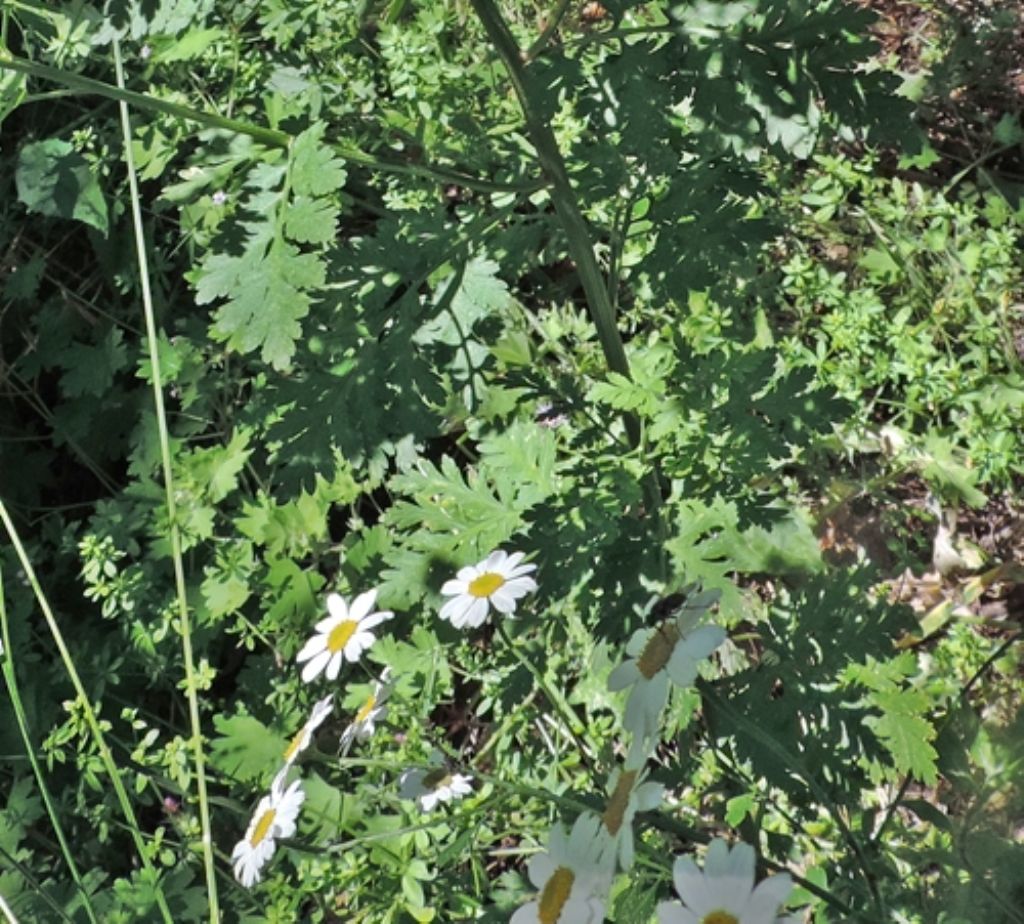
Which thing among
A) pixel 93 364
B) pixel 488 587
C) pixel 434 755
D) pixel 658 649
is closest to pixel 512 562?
pixel 488 587

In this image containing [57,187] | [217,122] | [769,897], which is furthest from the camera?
[57,187]

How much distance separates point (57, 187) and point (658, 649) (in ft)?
6.30

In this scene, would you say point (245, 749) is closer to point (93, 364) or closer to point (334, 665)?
point (334, 665)

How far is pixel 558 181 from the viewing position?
146 cm

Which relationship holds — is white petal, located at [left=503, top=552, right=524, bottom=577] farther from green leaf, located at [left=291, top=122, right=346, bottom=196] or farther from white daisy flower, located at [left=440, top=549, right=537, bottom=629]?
green leaf, located at [left=291, top=122, right=346, bottom=196]

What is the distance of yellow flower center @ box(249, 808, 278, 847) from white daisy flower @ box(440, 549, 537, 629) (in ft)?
1.01

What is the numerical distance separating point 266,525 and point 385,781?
21.5 inches

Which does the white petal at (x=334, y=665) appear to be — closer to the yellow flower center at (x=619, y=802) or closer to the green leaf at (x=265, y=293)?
the green leaf at (x=265, y=293)

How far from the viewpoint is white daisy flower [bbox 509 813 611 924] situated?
1.02 m

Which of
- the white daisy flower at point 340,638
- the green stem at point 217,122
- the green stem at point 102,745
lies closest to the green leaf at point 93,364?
the green stem at point 102,745

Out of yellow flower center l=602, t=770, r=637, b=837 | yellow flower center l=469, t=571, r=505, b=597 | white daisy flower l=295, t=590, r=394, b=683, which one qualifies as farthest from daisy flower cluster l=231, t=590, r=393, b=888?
yellow flower center l=602, t=770, r=637, b=837

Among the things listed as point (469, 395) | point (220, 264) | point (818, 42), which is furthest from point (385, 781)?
point (818, 42)

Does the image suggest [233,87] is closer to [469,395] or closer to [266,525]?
[266,525]

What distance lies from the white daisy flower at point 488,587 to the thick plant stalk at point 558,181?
29 centimetres
